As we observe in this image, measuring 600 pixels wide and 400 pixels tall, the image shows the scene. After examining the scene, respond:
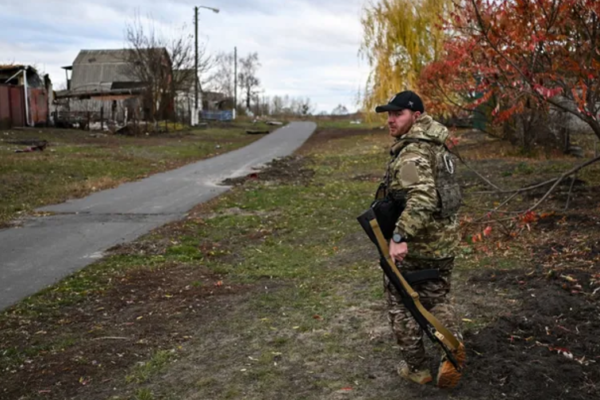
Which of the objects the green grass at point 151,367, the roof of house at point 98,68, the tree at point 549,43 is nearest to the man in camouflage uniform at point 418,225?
the green grass at point 151,367

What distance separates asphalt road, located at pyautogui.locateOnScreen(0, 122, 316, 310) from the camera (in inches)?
310

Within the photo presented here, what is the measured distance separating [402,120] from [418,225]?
0.72m

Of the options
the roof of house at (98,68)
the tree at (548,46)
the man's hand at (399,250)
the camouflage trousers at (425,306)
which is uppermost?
the roof of house at (98,68)

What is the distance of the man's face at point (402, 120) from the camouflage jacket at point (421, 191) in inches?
1.5

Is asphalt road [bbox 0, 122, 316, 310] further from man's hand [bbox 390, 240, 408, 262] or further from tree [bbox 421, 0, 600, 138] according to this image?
tree [bbox 421, 0, 600, 138]

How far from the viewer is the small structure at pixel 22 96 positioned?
3319 cm

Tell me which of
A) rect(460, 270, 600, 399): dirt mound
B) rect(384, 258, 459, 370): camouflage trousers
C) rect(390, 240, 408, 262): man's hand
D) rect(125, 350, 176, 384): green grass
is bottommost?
rect(125, 350, 176, 384): green grass

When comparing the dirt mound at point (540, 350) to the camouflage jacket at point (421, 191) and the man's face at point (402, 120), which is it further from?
the man's face at point (402, 120)

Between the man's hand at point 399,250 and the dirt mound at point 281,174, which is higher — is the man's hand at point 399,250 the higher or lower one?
the higher one

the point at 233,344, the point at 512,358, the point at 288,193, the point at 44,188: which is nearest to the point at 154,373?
the point at 233,344

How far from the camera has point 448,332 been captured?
4.16 metres

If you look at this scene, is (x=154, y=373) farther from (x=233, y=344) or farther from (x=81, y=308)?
(x=81, y=308)

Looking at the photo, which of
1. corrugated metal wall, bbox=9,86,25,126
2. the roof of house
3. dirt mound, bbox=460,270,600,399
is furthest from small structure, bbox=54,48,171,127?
dirt mound, bbox=460,270,600,399

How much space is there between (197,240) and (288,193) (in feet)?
16.8
